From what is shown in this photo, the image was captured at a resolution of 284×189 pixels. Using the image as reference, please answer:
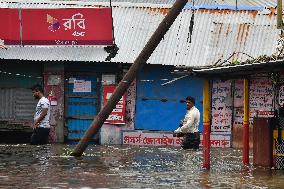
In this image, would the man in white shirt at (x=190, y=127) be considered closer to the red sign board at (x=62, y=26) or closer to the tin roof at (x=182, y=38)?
the tin roof at (x=182, y=38)

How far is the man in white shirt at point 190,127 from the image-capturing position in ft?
59.3

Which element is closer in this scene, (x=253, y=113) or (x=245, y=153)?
(x=245, y=153)

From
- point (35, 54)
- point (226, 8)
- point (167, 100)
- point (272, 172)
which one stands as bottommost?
point (272, 172)

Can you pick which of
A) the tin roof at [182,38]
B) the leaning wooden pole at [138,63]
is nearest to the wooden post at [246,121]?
the leaning wooden pole at [138,63]

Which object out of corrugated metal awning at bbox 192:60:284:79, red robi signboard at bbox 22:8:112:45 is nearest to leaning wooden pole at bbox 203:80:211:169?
corrugated metal awning at bbox 192:60:284:79

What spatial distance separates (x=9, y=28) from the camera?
2219cm

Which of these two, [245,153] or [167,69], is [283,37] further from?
[167,69]

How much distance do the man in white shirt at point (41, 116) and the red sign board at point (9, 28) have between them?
10.8 feet

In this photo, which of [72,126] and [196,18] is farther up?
[196,18]

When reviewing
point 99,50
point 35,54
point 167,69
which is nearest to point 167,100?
point 167,69

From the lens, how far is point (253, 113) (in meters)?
22.5

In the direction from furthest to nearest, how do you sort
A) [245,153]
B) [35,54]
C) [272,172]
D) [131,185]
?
[35,54]
[245,153]
[272,172]
[131,185]

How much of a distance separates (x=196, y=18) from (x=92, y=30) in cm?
344

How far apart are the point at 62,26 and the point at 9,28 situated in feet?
5.39
